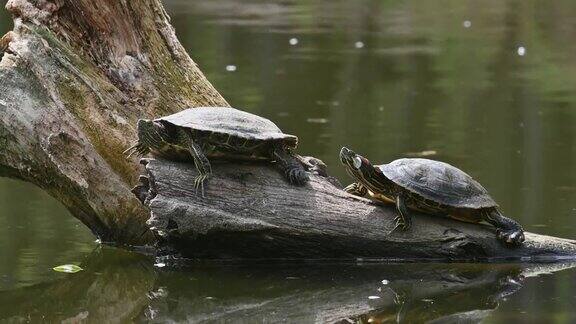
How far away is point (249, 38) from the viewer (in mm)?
17094

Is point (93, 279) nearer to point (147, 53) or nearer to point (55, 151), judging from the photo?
point (55, 151)

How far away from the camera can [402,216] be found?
6.09 meters

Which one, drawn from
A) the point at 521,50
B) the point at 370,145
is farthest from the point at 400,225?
the point at 521,50

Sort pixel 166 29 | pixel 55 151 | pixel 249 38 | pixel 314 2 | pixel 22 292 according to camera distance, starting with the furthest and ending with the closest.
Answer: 1. pixel 314 2
2. pixel 249 38
3. pixel 166 29
4. pixel 55 151
5. pixel 22 292

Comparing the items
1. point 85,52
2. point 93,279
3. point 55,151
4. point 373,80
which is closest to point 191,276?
point 93,279

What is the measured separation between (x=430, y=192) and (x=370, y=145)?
342 cm

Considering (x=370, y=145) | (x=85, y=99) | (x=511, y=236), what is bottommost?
(x=511, y=236)

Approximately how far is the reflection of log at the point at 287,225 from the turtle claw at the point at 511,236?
0.06m

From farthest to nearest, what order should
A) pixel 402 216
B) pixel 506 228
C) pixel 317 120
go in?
pixel 317 120 → pixel 506 228 → pixel 402 216

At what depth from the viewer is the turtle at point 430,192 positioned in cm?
610

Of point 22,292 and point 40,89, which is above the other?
point 40,89

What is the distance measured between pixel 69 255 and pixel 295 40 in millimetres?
11026

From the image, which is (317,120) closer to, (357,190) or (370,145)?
(370,145)

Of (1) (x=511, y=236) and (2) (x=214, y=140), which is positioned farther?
(1) (x=511, y=236)
